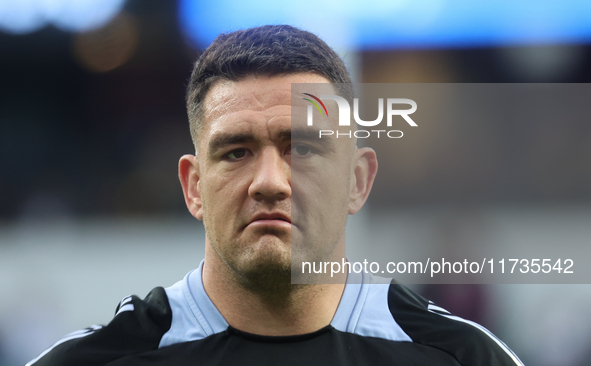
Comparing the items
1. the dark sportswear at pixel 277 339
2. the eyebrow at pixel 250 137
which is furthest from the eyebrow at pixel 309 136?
the dark sportswear at pixel 277 339

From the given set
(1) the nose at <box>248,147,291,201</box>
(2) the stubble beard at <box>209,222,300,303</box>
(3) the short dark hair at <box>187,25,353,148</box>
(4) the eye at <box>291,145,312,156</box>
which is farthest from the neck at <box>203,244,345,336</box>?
(3) the short dark hair at <box>187,25,353,148</box>

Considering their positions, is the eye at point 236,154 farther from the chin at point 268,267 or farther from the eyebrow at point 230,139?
the chin at point 268,267

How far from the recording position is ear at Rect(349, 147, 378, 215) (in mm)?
1739

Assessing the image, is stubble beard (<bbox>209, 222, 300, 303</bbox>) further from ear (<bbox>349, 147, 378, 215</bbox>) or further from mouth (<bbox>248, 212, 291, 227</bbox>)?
ear (<bbox>349, 147, 378, 215</bbox>)

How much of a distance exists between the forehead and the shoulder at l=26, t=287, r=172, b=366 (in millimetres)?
752

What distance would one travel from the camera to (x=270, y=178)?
4.78ft

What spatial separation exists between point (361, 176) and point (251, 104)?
56 cm

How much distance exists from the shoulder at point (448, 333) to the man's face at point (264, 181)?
0.46 m

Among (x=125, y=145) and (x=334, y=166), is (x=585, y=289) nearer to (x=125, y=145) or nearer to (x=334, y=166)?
(x=334, y=166)

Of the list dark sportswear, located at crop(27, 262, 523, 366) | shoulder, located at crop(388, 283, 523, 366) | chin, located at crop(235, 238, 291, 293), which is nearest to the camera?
chin, located at crop(235, 238, 291, 293)

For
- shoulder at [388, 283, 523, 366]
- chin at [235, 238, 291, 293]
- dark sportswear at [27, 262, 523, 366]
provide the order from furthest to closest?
shoulder at [388, 283, 523, 366], dark sportswear at [27, 262, 523, 366], chin at [235, 238, 291, 293]

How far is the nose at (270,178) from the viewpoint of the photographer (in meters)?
1.45

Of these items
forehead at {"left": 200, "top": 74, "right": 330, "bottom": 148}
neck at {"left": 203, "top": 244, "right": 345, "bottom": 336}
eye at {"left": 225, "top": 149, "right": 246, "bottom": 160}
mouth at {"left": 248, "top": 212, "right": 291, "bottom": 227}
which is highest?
forehead at {"left": 200, "top": 74, "right": 330, "bottom": 148}

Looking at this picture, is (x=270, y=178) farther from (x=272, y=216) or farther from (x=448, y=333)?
(x=448, y=333)
